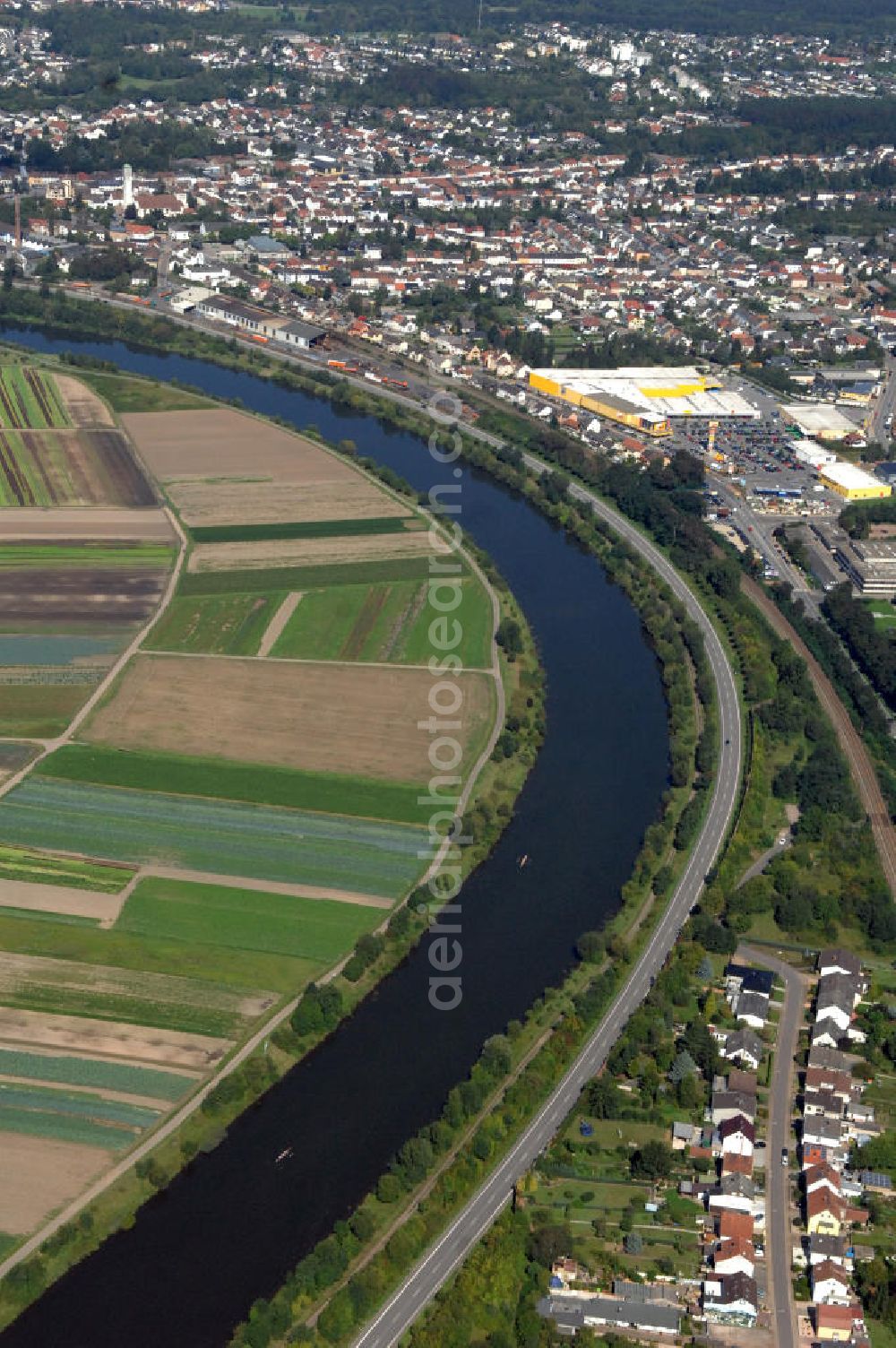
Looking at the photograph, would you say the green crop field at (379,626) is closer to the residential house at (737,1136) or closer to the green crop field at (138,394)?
the green crop field at (138,394)

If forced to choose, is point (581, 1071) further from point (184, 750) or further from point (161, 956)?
point (184, 750)

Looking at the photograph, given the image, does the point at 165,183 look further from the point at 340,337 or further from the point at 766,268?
the point at 766,268

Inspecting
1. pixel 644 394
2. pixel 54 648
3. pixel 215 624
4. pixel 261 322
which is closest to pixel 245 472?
pixel 215 624

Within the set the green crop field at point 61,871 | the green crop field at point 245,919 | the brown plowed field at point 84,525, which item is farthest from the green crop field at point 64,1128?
the brown plowed field at point 84,525

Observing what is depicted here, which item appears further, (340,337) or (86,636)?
(340,337)

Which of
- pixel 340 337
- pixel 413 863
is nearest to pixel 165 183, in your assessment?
pixel 340 337

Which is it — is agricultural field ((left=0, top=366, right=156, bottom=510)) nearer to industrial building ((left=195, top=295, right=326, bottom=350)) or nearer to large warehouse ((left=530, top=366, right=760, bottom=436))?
industrial building ((left=195, top=295, right=326, bottom=350))
